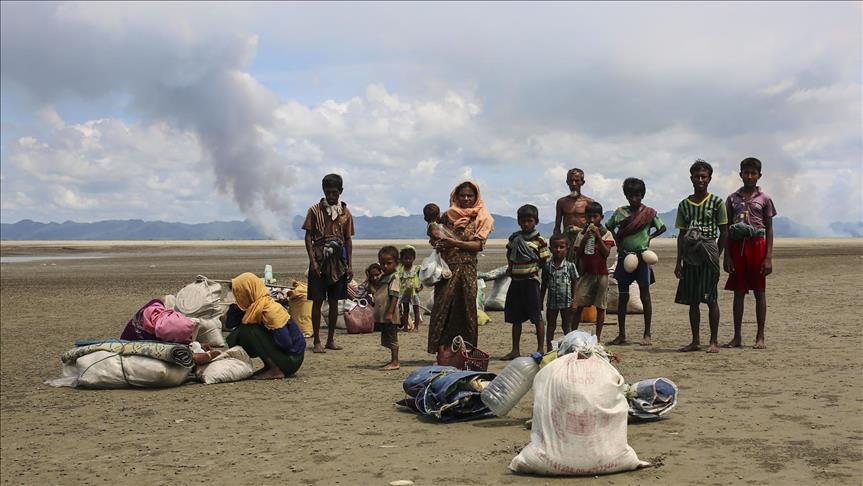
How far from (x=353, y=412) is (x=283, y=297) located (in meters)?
5.44

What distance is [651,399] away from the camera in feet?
19.9

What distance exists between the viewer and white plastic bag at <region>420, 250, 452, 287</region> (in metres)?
8.09

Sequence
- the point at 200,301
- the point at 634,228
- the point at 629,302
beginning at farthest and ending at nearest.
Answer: the point at 629,302 < the point at 200,301 < the point at 634,228

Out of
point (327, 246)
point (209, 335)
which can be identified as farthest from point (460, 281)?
point (209, 335)

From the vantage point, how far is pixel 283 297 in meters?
12.2

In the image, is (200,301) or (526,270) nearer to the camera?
(526,270)

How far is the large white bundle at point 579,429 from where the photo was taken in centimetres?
485

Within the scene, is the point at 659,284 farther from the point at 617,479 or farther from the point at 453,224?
the point at 617,479

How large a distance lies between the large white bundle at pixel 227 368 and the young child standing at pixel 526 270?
9.06 ft

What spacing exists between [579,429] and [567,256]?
193 inches

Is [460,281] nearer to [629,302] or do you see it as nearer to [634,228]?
[634,228]

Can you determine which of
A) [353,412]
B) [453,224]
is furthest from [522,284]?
[353,412]

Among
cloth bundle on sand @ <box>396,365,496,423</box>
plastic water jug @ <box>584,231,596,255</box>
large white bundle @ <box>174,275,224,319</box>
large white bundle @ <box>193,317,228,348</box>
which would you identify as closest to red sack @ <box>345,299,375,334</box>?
large white bundle @ <box>174,275,224,319</box>

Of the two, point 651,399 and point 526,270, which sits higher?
point 526,270
